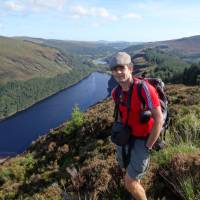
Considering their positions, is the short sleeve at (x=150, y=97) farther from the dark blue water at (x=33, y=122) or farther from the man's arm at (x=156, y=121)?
the dark blue water at (x=33, y=122)

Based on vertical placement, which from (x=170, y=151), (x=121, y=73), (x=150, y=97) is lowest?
(x=170, y=151)

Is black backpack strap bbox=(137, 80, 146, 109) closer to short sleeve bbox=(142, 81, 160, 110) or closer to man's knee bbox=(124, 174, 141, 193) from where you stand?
short sleeve bbox=(142, 81, 160, 110)

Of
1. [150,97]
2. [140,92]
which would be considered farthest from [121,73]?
[150,97]

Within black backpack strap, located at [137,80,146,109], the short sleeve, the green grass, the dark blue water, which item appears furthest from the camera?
the dark blue water

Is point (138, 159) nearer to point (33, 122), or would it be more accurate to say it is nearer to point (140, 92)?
point (140, 92)

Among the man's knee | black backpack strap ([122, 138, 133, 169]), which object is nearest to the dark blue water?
black backpack strap ([122, 138, 133, 169])

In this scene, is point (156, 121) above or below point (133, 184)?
above

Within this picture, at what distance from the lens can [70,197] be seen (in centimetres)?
757

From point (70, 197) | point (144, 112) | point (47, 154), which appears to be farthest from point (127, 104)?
point (47, 154)

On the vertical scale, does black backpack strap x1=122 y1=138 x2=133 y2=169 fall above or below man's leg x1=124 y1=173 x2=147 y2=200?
above

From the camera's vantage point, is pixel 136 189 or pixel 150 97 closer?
pixel 150 97

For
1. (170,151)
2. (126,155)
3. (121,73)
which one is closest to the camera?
(121,73)

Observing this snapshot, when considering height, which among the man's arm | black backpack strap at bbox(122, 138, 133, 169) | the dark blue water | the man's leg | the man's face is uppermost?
the man's face

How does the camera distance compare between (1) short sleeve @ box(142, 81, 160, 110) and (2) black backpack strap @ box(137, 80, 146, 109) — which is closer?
(1) short sleeve @ box(142, 81, 160, 110)
